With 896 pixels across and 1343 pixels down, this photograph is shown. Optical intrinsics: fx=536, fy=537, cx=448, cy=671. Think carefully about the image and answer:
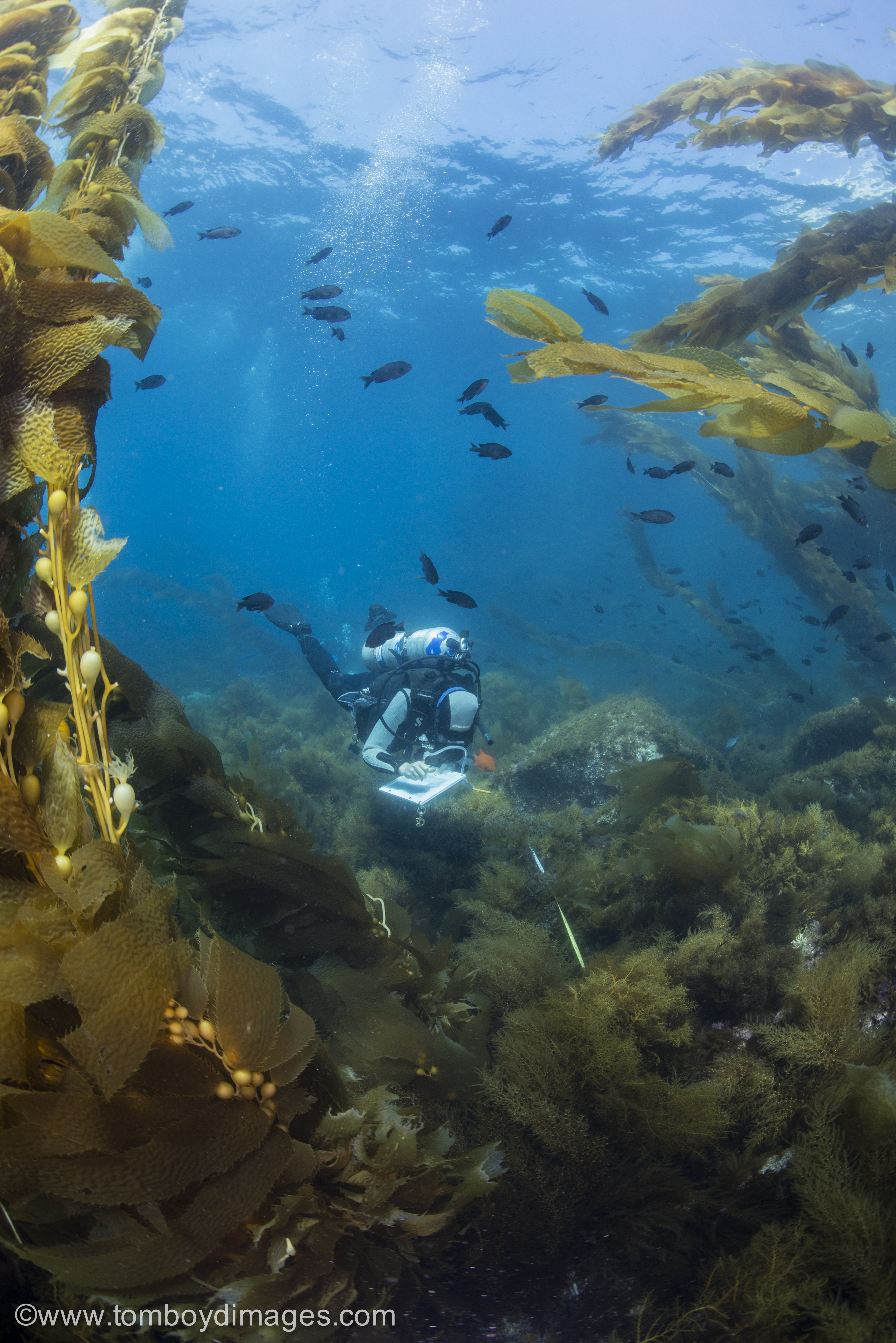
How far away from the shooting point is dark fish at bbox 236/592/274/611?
5.55 metres

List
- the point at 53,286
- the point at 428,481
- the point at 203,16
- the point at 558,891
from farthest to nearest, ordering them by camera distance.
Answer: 1. the point at 428,481
2. the point at 203,16
3. the point at 558,891
4. the point at 53,286

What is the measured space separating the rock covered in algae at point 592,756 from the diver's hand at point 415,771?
2207mm

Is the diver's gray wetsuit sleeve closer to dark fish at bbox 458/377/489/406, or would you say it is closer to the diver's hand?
the diver's hand

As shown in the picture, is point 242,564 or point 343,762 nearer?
point 343,762

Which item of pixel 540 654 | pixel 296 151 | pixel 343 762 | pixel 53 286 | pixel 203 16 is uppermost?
pixel 203 16

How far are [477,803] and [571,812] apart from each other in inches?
32.8

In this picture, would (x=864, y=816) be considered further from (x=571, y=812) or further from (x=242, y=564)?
(x=242, y=564)

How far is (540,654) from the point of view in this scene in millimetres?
32281

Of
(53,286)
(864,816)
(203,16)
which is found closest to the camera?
A: (53,286)

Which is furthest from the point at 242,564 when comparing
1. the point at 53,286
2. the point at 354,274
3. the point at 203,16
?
the point at 53,286

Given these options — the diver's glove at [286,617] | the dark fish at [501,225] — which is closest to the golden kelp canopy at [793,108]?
the dark fish at [501,225]

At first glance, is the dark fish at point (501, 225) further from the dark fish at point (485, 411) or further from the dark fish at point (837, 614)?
the dark fish at point (837, 614)

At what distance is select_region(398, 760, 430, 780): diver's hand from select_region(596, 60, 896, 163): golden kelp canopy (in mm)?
6425

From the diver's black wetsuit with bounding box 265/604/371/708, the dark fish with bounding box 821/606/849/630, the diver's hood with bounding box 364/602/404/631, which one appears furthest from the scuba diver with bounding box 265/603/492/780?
the dark fish with bounding box 821/606/849/630
